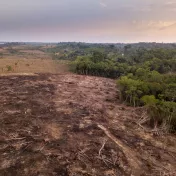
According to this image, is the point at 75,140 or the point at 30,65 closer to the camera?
the point at 75,140

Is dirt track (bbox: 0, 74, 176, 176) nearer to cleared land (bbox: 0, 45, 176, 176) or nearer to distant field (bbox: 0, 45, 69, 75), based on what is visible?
cleared land (bbox: 0, 45, 176, 176)

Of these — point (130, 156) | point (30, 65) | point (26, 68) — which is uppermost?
point (30, 65)

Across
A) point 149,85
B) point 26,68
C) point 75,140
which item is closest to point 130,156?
point 75,140

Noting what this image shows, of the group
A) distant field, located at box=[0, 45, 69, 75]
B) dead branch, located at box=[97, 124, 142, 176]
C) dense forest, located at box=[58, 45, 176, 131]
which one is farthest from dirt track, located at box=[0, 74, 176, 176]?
distant field, located at box=[0, 45, 69, 75]

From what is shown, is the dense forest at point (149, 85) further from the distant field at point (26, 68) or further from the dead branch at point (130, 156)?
the distant field at point (26, 68)

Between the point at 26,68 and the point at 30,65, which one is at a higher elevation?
the point at 30,65

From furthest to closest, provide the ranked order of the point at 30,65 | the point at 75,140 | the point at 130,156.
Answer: the point at 30,65 → the point at 75,140 → the point at 130,156

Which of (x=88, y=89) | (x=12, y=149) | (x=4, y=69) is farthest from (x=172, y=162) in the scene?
(x=4, y=69)

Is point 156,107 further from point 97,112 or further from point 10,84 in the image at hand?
point 10,84

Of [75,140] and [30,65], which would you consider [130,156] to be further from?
[30,65]

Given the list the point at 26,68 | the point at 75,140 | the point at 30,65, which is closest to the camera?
the point at 75,140
